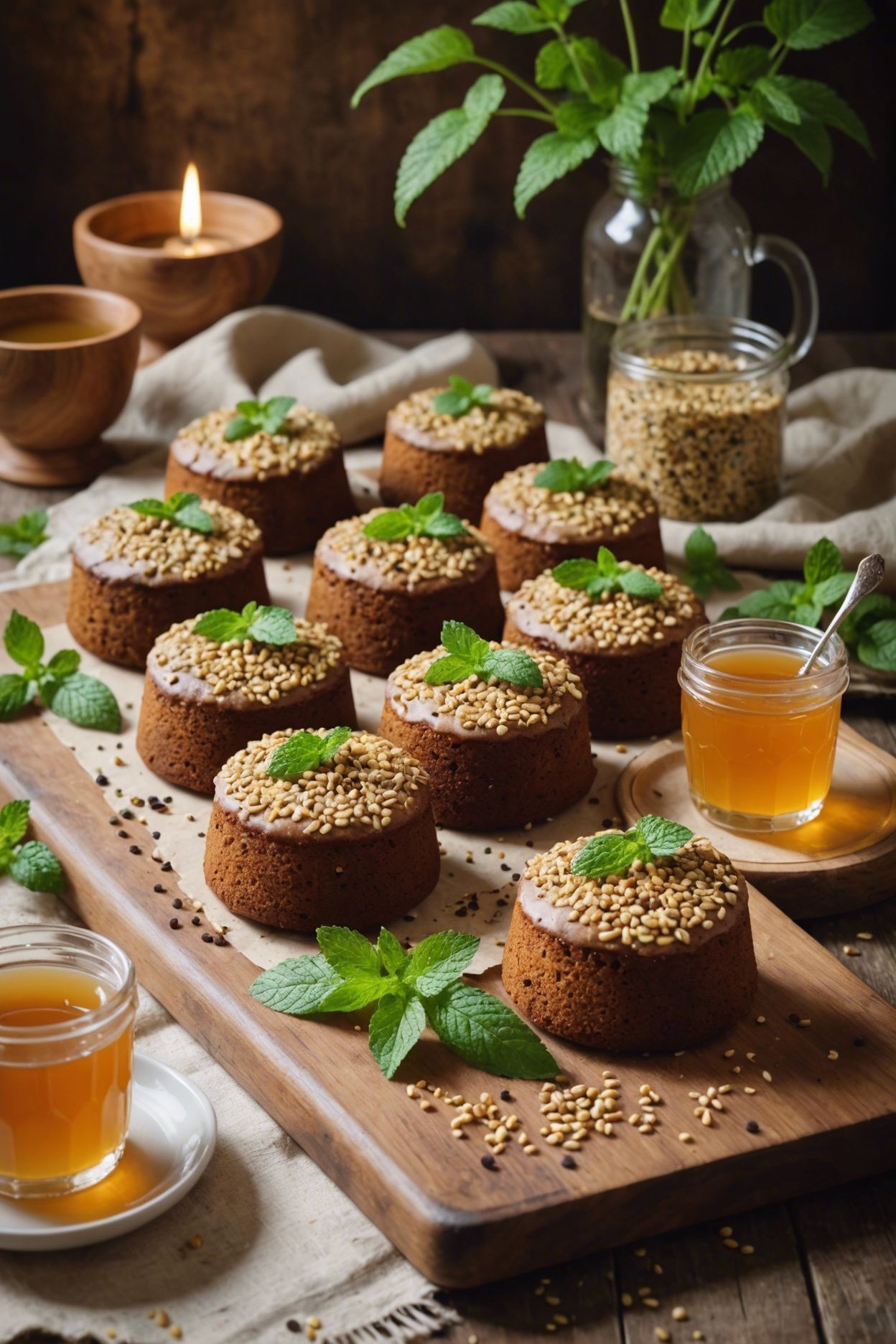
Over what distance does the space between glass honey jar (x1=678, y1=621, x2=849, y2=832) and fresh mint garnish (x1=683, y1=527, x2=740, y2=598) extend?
80cm

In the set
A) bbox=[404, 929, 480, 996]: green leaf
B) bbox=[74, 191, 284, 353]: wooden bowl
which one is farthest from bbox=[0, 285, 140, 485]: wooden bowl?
bbox=[404, 929, 480, 996]: green leaf

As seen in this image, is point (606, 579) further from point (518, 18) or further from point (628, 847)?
point (518, 18)

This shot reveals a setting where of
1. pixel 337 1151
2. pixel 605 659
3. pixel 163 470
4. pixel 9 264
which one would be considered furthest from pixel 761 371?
pixel 9 264

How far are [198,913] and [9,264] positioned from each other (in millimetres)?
3798

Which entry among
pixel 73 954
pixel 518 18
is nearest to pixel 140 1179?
pixel 73 954

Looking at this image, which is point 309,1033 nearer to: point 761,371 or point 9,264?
point 761,371

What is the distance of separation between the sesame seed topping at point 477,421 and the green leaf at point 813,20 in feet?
3.81

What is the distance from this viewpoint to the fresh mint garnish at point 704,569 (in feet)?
14.0

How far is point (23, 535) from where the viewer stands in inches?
181

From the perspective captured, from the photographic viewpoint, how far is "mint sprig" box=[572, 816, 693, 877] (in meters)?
2.79

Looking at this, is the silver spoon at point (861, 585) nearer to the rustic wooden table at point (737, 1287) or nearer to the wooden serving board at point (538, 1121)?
the wooden serving board at point (538, 1121)

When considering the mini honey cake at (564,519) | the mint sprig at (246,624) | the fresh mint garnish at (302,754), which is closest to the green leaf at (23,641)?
the mint sprig at (246,624)

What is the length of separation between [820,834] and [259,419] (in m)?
2.00

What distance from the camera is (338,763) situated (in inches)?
122
